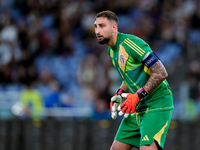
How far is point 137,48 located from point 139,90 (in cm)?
51

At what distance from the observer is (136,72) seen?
17.1 ft

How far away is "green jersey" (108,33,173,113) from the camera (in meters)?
5.11

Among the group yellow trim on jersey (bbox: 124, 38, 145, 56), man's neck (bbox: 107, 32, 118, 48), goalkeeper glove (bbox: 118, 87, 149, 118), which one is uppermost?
man's neck (bbox: 107, 32, 118, 48)

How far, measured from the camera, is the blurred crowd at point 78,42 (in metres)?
12.2

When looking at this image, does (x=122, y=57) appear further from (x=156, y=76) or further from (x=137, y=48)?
(x=156, y=76)

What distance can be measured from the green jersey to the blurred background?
4.69m

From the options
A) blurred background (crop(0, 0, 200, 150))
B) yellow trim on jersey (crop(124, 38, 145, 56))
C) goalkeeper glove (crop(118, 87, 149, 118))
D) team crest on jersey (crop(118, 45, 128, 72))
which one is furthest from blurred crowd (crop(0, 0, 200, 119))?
goalkeeper glove (crop(118, 87, 149, 118))

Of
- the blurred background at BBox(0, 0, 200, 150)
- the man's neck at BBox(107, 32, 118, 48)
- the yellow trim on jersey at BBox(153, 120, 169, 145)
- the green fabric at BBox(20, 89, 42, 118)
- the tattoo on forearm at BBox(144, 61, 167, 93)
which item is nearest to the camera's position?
the tattoo on forearm at BBox(144, 61, 167, 93)

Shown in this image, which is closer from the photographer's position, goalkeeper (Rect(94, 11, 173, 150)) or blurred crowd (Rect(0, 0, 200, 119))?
goalkeeper (Rect(94, 11, 173, 150))

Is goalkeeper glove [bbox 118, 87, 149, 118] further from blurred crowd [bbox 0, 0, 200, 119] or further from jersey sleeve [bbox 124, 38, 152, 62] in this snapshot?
blurred crowd [bbox 0, 0, 200, 119]

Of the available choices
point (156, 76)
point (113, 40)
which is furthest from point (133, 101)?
point (113, 40)

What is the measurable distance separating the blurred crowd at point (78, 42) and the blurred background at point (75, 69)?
3cm

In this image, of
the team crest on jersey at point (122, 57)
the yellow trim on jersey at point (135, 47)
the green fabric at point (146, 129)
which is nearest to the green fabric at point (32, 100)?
the green fabric at point (146, 129)

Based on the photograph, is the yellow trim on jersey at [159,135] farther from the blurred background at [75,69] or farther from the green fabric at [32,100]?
the green fabric at [32,100]
